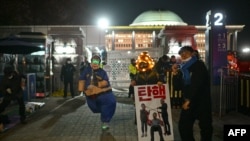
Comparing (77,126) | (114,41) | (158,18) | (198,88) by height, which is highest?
(158,18)

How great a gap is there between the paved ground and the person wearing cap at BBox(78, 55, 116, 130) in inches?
24.3

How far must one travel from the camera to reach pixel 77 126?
457 inches

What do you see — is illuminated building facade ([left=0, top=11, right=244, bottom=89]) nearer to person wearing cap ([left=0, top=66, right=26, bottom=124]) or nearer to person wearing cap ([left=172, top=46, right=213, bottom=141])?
person wearing cap ([left=0, top=66, right=26, bottom=124])

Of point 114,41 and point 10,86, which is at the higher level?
point 114,41

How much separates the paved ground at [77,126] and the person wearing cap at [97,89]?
62cm

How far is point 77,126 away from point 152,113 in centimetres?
375

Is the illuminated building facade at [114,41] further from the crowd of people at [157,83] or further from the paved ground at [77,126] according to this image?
the crowd of people at [157,83]

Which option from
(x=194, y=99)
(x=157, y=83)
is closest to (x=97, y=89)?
(x=157, y=83)

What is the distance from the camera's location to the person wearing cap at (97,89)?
34.4 feet

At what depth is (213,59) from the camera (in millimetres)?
13047

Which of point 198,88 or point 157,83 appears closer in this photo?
point 198,88

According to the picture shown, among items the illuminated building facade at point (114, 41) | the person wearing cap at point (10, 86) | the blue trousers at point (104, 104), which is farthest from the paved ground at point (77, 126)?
the illuminated building facade at point (114, 41)

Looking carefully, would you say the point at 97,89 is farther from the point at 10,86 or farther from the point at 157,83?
the point at 10,86

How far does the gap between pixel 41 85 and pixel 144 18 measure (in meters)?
24.6
